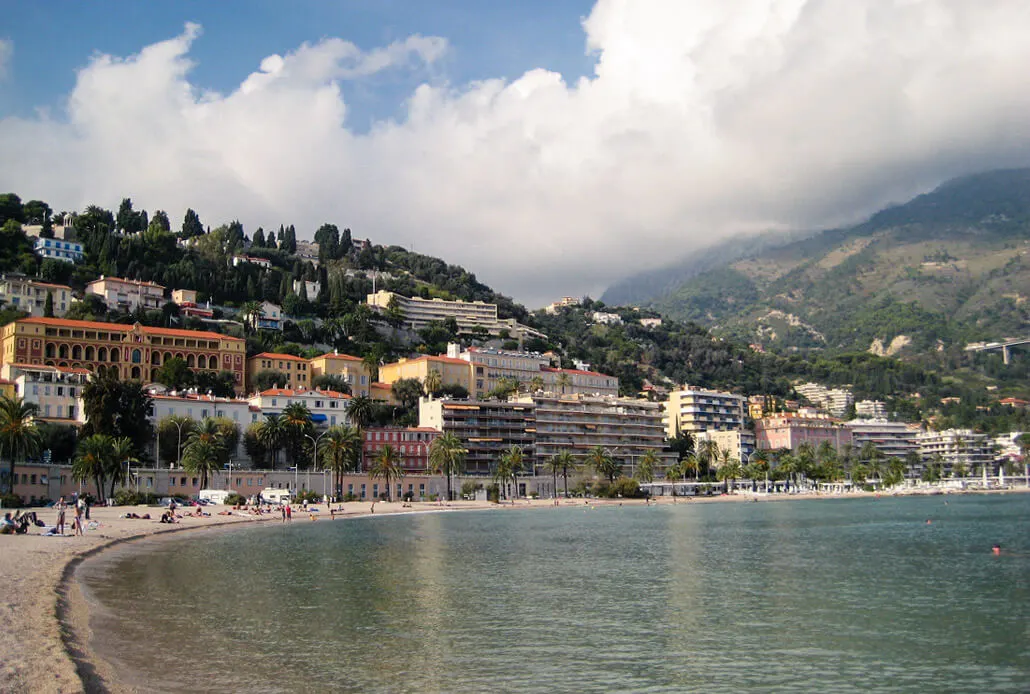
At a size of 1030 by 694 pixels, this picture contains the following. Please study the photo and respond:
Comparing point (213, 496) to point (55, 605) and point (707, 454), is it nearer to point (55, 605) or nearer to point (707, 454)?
point (55, 605)

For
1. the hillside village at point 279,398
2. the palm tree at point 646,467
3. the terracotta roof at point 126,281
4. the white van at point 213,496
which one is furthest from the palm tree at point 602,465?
the terracotta roof at point 126,281

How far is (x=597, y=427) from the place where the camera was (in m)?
154

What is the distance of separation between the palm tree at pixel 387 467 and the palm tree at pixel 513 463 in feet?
54.8

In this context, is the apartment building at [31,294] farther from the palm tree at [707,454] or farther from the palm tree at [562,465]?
the palm tree at [707,454]

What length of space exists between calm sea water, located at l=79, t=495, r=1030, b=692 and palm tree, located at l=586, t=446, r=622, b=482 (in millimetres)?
80194

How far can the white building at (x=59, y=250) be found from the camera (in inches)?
6235

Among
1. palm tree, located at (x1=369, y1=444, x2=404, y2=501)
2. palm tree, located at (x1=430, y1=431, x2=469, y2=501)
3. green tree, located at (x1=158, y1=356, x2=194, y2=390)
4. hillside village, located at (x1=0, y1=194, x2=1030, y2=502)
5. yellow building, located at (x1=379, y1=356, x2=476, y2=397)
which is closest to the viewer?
hillside village, located at (x1=0, y1=194, x2=1030, y2=502)

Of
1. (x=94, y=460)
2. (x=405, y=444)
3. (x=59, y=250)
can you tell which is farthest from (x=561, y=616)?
(x=59, y=250)

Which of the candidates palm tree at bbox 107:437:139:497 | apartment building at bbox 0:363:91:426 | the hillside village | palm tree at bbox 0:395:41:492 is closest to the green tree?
the hillside village

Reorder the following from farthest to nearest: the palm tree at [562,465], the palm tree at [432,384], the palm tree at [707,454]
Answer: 1. the palm tree at [707,454]
2. the palm tree at [432,384]
3. the palm tree at [562,465]

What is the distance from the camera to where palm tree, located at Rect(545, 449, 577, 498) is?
13488 centimetres

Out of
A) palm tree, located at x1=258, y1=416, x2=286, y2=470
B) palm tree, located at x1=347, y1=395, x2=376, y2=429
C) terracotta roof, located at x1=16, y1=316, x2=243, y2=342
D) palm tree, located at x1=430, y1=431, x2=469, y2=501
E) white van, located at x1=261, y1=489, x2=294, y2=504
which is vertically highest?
terracotta roof, located at x1=16, y1=316, x2=243, y2=342

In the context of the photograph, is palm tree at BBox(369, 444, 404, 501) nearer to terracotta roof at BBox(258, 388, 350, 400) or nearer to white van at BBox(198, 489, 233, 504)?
terracotta roof at BBox(258, 388, 350, 400)

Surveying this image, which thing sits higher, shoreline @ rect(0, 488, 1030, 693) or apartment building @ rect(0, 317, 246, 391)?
apartment building @ rect(0, 317, 246, 391)
